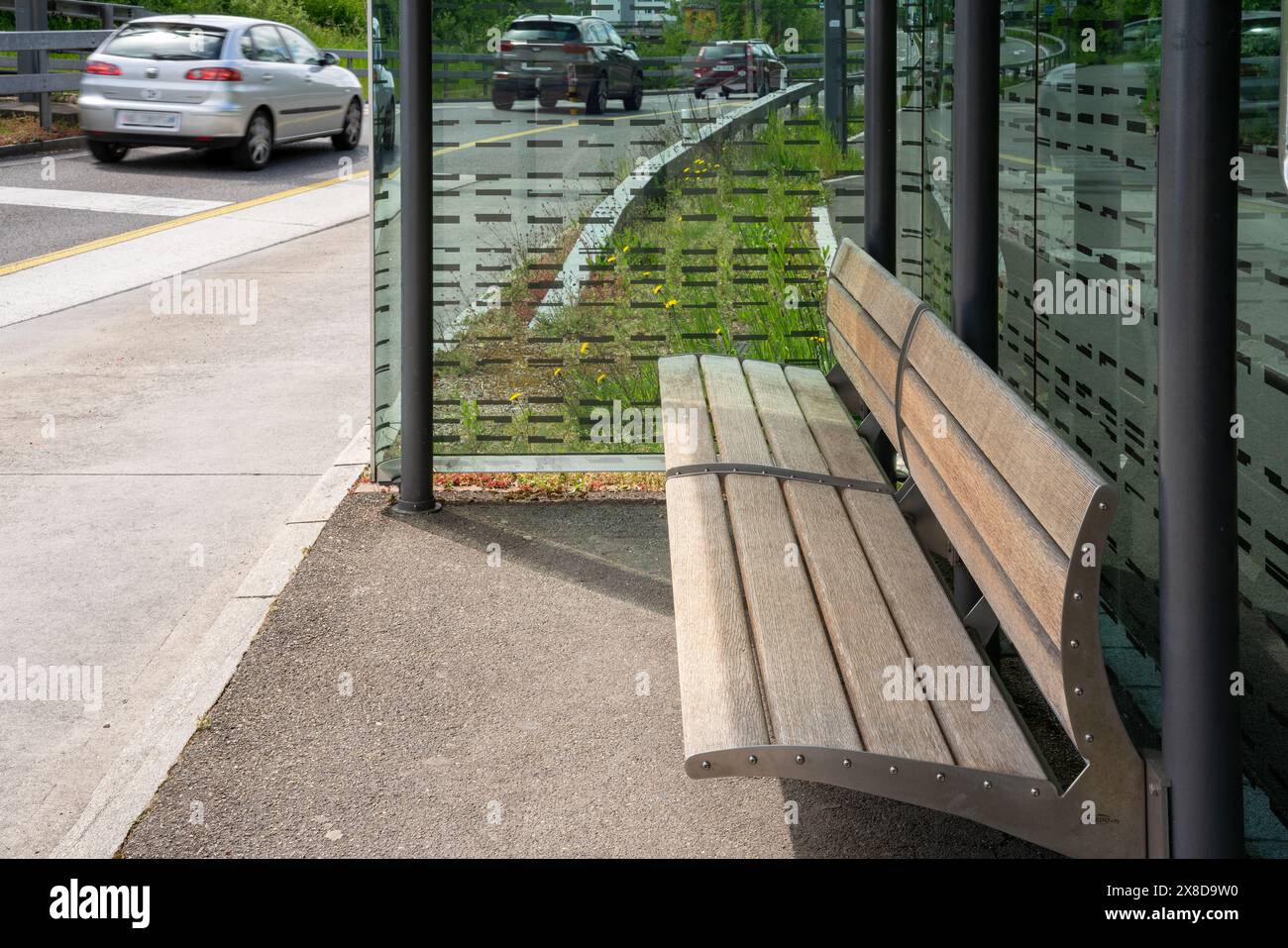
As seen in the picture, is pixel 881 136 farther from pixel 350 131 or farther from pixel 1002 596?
pixel 350 131

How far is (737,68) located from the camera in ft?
20.9

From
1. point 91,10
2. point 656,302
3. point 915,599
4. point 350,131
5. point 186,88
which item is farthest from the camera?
point 91,10

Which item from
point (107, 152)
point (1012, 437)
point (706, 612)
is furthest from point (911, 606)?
point (107, 152)

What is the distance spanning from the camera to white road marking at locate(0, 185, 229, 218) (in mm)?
15555

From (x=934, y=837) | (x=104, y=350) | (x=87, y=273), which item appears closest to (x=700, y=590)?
(x=934, y=837)

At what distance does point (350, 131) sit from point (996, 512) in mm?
20260

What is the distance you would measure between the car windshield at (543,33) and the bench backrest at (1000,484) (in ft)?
6.87

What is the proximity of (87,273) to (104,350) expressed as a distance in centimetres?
299

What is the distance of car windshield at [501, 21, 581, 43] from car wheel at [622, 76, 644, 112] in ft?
0.94

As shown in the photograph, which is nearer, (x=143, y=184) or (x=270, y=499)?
(x=270, y=499)

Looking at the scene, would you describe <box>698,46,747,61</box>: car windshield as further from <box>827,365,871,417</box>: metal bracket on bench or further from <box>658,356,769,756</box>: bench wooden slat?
<box>658,356,769,756</box>: bench wooden slat

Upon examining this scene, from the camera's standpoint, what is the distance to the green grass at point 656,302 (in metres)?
6.30

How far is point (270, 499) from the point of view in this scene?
6465 millimetres
